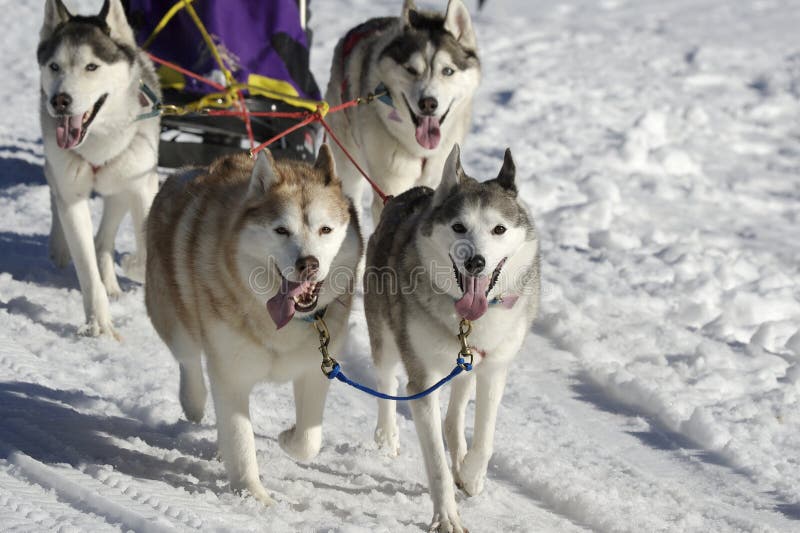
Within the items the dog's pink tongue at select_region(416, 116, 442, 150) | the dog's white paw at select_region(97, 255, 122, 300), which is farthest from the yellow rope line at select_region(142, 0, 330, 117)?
the dog's white paw at select_region(97, 255, 122, 300)

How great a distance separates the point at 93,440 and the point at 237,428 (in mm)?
650

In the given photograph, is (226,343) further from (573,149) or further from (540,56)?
(540,56)

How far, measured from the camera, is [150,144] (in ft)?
16.0

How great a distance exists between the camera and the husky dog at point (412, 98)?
495cm

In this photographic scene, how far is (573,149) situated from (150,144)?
4.06m

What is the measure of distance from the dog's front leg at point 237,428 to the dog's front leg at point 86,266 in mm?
1554

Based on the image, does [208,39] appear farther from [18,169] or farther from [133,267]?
[18,169]

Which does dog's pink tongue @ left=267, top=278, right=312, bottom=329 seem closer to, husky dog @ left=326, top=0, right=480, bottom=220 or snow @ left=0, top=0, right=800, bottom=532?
snow @ left=0, top=0, right=800, bottom=532

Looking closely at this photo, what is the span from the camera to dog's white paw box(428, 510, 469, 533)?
318 cm

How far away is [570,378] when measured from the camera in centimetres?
460

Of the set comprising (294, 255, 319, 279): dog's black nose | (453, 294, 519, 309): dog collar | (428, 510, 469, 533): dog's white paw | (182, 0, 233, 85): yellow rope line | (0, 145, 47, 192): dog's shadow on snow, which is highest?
(182, 0, 233, 85): yellow rope line

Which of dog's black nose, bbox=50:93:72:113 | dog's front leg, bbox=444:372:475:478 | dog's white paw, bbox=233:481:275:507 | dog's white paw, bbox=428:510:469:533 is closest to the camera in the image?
dog's white paw, bbox=428:510:469:533

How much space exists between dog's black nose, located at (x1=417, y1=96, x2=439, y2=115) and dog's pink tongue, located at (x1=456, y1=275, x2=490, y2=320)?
189 cm

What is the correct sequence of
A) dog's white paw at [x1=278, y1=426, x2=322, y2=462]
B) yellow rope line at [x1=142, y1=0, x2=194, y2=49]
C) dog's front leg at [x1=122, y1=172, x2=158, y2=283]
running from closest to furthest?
dog's white paw at [x1=278, y1=426, x2=322, y2=462], dog's front leg at [x1=122, y1=172, x2=158, y2=283], yellow rope line at [x1=142, y1=0, x2=194, y2=49]
